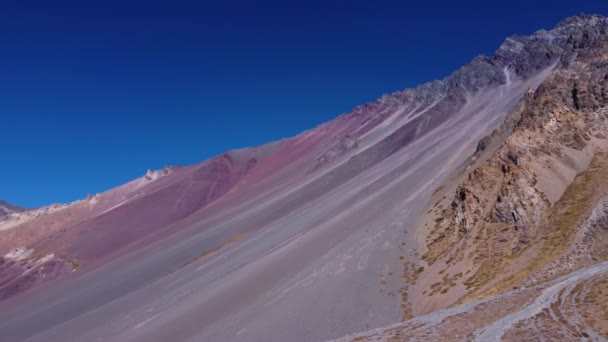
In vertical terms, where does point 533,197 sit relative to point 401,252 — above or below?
below

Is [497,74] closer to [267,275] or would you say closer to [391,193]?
[391,193]

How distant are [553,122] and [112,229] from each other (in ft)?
352

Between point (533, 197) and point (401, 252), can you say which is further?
point (401, 252)

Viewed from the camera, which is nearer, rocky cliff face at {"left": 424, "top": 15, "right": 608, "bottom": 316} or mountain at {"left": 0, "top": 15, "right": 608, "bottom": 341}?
mountain at {"left": 0, "top": 15, "right": 608, "bottom": 341}

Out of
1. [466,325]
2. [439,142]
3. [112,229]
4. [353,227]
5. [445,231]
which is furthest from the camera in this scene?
[112,229]

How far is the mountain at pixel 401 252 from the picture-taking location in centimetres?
2569

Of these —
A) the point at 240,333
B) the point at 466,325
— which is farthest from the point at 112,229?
the point at 466,325

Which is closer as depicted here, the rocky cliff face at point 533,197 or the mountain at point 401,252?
the mountain at point 401,252

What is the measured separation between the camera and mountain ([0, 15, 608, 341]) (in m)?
25.7

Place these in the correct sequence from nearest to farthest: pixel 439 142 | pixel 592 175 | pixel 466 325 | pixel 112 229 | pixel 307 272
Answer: pixel 466 325
pixel 592 175
pixel 307 272
pixel 439 142
pixel 112 229

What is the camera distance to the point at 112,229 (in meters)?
120

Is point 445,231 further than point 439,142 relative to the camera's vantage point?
No

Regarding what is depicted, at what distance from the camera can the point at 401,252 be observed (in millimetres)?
41812

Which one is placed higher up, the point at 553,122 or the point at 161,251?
the point at 161,251
